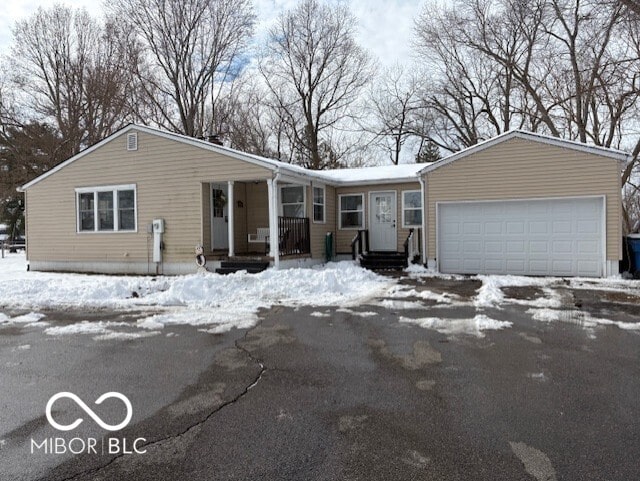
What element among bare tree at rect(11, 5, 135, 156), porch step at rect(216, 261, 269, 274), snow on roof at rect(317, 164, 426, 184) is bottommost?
porch step at rect(216, 261, 269, 274)

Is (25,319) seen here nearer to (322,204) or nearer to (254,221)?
(254,221)

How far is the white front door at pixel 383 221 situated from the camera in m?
16.2

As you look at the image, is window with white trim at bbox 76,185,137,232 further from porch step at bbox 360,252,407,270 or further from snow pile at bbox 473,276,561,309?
snow pile at bbox 473,276,561,309


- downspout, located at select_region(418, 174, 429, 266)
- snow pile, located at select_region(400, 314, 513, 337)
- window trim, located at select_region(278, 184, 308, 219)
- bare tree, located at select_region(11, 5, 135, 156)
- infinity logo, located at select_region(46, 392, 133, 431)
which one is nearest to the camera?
infinity logo, located at select_region(46, 392, 133, 431)

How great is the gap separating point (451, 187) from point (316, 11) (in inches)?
868

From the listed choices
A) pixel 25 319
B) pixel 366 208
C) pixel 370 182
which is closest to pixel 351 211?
pixel 366 208

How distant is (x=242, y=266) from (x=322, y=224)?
3.70 metres

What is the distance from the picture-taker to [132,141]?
1470 centimetres

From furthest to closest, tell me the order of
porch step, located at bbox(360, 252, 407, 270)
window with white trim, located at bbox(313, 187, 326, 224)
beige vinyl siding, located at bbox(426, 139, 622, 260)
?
window with white trim, located at bbox(313, 187, 326, 224) → porch step, located at bbox(360, 252, 407, 270) → beige vinyl siding, located at bbox(426, 139, 622, 260)

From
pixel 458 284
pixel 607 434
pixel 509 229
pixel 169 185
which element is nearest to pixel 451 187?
pixel 509 229

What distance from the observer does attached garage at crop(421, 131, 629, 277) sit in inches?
483

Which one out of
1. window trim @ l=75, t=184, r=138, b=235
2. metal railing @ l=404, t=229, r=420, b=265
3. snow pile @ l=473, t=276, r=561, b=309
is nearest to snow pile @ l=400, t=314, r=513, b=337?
snow pile @ l=473, t=276, r=561, b=309

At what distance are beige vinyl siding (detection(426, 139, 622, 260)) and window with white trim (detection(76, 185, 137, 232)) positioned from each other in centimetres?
923

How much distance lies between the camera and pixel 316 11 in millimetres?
30828
